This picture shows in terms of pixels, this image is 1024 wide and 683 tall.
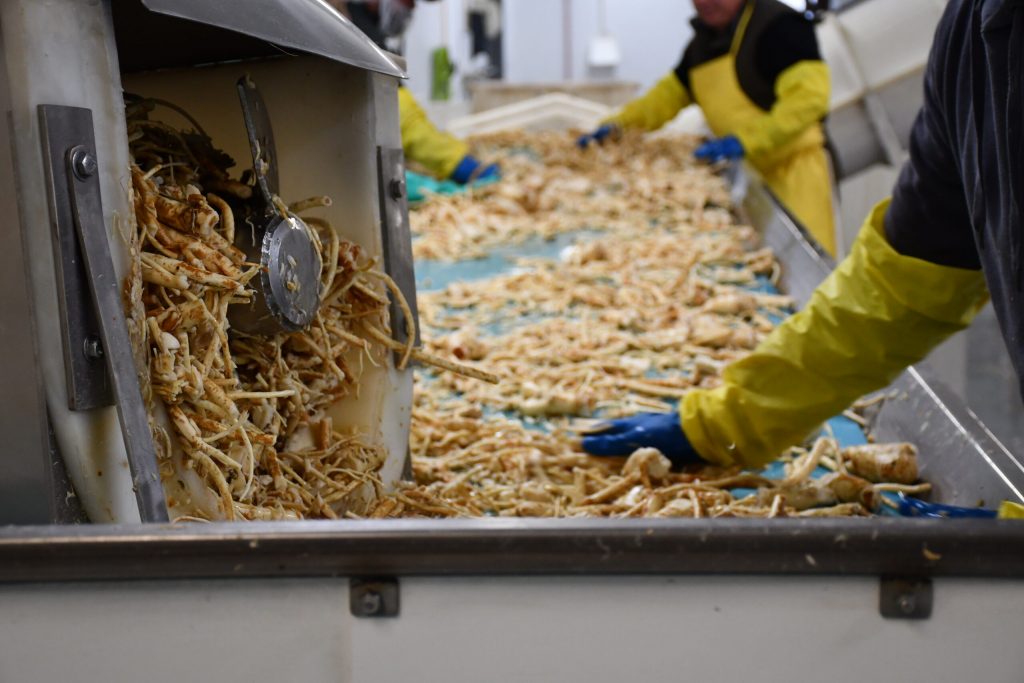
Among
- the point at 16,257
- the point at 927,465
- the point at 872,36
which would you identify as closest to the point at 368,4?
the point at 872,36

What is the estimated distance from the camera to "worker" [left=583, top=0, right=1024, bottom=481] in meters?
1.27

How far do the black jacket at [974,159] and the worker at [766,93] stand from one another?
392 centimetres

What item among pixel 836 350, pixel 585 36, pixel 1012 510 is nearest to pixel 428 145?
pixel 836 350

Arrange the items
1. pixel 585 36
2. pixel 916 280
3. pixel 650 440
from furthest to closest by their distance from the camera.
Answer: pixel 585 36 < pixel 650 440 < pixel 916 280

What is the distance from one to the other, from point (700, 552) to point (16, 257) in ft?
2.50

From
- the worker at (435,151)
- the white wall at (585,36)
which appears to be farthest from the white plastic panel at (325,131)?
the white wall at (585,36)

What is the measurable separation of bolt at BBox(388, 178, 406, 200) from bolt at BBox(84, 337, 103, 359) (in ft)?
2.10

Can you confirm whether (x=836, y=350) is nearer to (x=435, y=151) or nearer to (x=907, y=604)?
(x=907, y=604)

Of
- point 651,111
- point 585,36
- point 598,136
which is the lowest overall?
point 598,136

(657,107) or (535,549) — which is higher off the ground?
(657,107)

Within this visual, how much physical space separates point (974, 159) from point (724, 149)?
169 inches

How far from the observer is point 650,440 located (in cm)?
205

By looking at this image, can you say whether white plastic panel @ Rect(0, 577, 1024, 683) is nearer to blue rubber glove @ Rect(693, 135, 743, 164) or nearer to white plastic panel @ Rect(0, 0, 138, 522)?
white plastic panel @ Rect(0, 0, 138, 522)

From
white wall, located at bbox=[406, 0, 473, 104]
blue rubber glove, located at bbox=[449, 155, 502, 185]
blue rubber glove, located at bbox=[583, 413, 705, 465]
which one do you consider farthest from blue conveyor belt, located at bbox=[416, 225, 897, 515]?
white wall, located at bbox=[406, 0, 473, 104]
